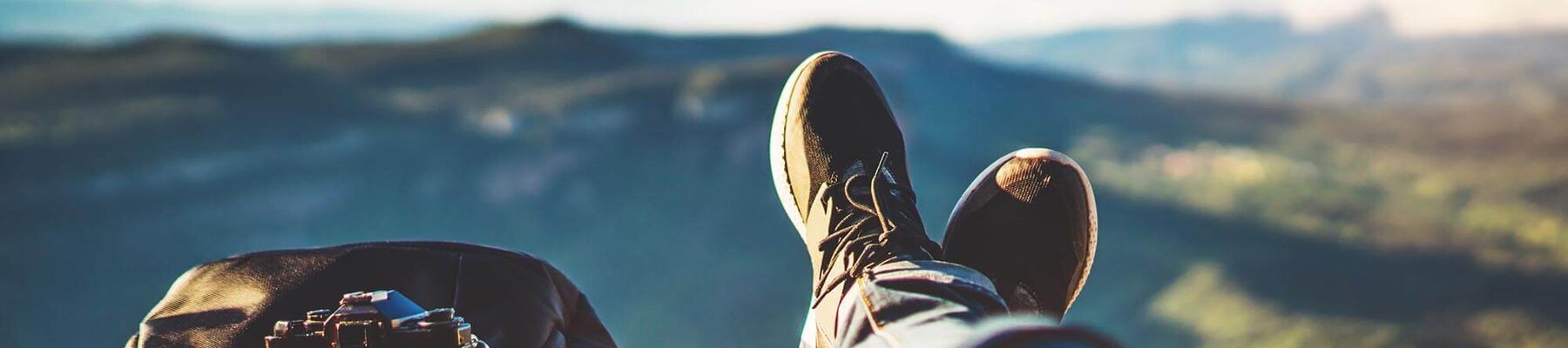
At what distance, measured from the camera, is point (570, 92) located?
24.9 meters

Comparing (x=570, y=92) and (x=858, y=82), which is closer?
(x=858, y=82)

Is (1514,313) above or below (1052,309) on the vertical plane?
below

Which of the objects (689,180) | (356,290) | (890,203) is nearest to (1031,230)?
(890,203)

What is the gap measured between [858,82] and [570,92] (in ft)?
78.0

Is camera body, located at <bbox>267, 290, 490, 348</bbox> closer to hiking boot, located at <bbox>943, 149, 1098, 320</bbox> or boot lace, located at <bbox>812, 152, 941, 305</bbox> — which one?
boot lace, located at <bbox>812, 152, 941, 305</bbox>

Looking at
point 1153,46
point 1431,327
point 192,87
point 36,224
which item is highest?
point 1153,46

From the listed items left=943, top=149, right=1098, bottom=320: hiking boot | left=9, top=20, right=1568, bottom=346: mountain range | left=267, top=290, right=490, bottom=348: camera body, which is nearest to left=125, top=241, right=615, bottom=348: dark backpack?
left=267, top=290, right=490, bottom=348: camera body

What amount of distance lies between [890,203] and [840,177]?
16 centimetres

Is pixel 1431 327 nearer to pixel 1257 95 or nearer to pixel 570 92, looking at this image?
pixel 1257 95

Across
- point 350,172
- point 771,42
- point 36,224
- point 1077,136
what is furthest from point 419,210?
point 1077,136

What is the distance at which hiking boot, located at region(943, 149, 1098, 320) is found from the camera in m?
1.33

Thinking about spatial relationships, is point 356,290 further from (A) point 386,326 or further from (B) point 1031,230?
(B) point 1031,230

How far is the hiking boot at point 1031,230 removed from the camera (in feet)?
4.35

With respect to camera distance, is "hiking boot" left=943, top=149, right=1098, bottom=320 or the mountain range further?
the mountain range
